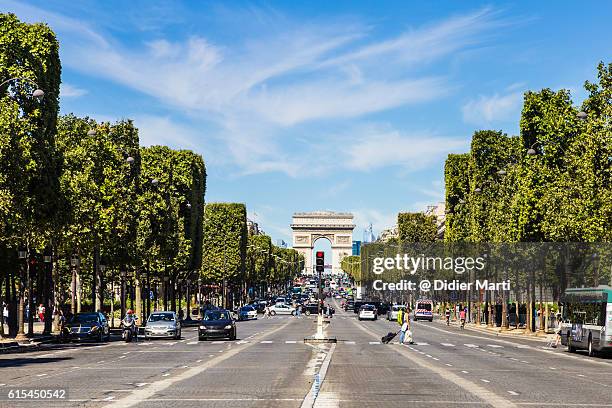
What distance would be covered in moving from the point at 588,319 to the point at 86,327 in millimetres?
27119

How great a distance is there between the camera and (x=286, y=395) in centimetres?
2291

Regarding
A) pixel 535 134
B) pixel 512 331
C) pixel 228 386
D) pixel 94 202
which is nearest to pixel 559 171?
pixel 535 134

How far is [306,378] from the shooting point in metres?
28.4

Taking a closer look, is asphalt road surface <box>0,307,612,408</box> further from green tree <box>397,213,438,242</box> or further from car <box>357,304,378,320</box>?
green tree <box>397,213,438,242</box>

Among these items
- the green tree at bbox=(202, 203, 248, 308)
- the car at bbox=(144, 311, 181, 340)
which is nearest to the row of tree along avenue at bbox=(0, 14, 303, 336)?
the car at bbox=(144, 311, 181, 340)

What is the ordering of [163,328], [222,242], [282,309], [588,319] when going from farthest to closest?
[222,242] < [282,309] < [163,328] < [588,319]

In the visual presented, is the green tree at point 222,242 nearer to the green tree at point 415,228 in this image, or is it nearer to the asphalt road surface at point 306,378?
the green tree at point 415,228

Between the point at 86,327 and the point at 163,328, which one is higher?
the point at 86,327

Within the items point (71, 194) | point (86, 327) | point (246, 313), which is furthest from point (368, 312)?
point (71, 194)

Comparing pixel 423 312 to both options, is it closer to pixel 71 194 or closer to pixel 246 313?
pixel 246 313

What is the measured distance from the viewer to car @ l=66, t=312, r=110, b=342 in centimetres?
5803

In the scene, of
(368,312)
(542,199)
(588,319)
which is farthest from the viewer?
(368,312)

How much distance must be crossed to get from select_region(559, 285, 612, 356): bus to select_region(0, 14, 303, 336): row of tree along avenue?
25492mm

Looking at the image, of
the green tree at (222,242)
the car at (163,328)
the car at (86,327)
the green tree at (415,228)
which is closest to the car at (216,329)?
the car at (163,328)
